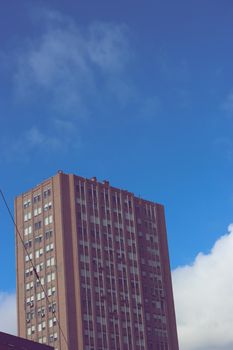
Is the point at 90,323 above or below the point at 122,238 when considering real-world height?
below

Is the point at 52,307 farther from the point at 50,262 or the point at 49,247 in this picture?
the point at 49,247

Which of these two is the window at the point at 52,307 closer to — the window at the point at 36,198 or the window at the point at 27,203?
the window at the point at 36,198

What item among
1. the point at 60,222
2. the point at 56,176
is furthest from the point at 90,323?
the point at 56,176

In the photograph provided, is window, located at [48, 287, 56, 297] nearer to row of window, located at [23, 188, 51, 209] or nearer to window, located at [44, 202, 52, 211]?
window, located at [44, 202, 52, 211]

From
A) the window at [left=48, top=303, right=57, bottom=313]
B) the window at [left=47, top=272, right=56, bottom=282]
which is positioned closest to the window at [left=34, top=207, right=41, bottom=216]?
the window at [left=47, top=272, right=56, bottom=282]

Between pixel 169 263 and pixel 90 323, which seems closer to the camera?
pixel 90 323

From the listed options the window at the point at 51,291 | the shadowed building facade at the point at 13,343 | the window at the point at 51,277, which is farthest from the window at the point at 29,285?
the shadowed building facade at the point at 13,343

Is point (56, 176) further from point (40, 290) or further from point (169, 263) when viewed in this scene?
point (169, 263)

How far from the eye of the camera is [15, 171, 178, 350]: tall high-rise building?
149 metres

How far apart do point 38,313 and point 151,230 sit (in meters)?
34.2

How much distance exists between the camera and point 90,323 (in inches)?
5832

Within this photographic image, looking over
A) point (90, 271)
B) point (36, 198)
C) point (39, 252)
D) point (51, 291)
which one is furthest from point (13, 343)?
point (36, 198)

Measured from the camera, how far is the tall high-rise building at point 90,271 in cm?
14875

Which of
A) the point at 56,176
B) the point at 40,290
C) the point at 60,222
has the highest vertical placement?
A: the point at 56,176
